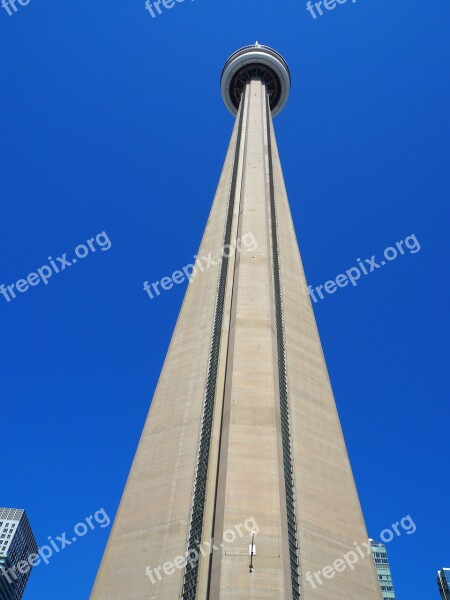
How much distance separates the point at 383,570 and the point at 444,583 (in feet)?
48.8

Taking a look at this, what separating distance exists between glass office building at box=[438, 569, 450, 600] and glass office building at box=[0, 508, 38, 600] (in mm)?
67762

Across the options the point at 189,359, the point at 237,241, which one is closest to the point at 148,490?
the point at 189,359

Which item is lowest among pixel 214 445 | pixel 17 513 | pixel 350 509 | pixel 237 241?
pixel 350 509

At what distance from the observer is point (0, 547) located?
313ft

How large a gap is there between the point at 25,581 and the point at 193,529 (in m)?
114

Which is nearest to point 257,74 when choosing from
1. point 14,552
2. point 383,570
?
point 383,570

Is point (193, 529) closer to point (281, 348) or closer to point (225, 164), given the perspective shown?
point (281, 348)

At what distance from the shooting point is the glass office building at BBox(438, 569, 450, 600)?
6246 cm

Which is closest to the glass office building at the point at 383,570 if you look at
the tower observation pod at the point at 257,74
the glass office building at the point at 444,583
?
the glass office building at the point at 444,583

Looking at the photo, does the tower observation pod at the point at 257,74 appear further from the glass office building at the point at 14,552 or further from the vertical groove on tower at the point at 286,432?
the glass office building at the point at 14,552

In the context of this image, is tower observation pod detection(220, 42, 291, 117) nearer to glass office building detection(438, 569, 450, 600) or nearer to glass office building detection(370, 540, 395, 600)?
glass office building detection(370, 540, 395, 600)

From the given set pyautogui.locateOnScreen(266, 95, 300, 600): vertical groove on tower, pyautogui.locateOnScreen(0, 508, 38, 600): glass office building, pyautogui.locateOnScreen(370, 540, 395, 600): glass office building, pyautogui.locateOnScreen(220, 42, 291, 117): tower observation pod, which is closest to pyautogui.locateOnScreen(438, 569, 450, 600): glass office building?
pyautogui.locateOnScreen(370, 540, 395, 600): glass office building

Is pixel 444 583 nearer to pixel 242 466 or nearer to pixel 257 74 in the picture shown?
pixel 257 74

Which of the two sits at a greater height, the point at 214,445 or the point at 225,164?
the point at 225,164
